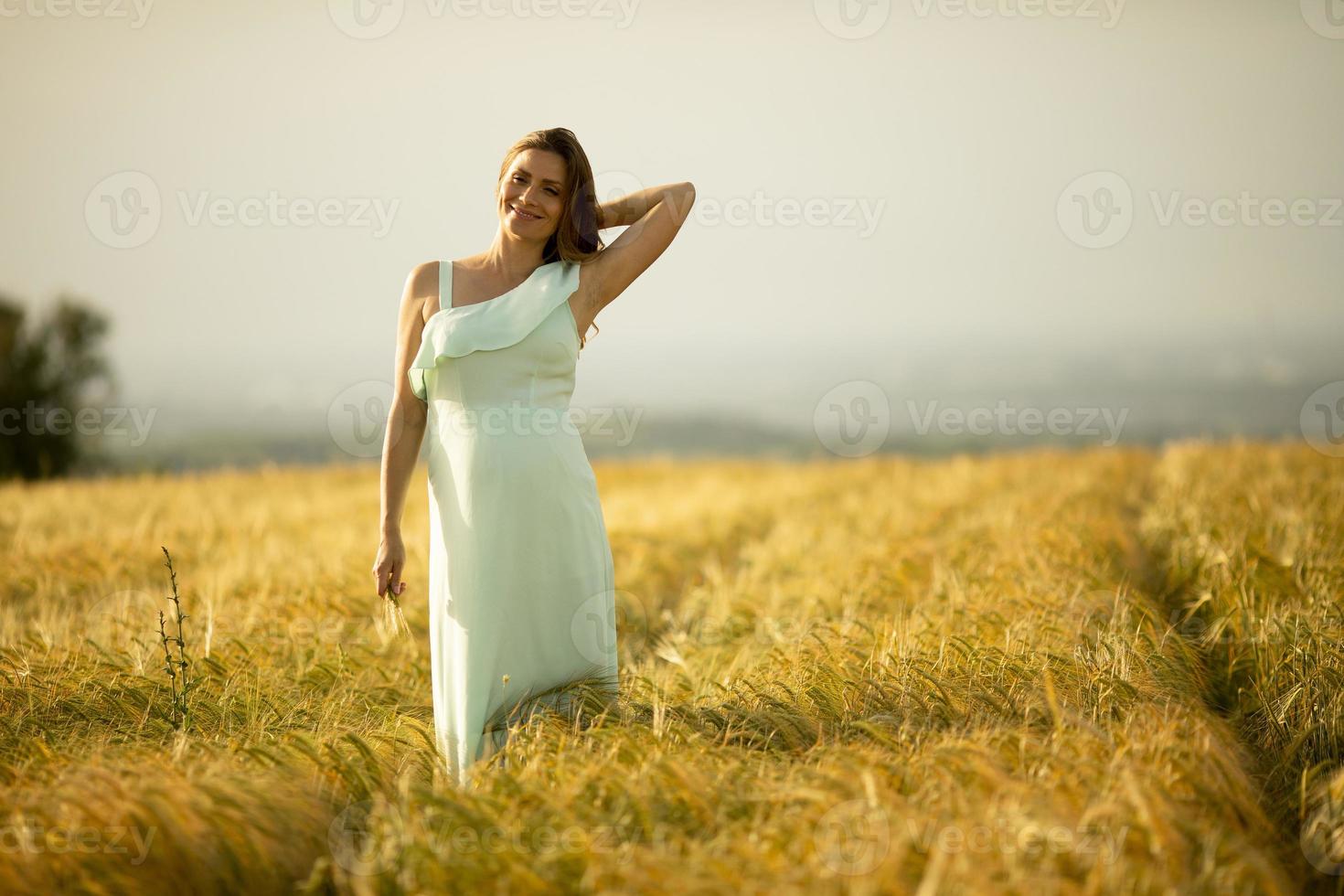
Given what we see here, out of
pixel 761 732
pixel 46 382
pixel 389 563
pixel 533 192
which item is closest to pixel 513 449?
pixel 389 563

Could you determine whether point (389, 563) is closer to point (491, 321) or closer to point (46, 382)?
point (491, 321)

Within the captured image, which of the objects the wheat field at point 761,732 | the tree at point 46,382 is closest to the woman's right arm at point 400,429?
the wheat field at point 761,732

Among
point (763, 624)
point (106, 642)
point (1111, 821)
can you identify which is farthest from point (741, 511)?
point (1111, 821)

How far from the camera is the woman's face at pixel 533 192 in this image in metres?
3.36

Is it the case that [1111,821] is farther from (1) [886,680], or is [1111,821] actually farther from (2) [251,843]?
(2) [251,843]

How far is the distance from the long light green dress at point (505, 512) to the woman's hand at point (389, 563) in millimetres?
171

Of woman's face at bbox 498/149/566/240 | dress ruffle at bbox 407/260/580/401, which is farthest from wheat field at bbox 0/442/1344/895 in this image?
woman's face at bbox 498/149/566/240

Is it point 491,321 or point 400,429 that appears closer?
point 491,321

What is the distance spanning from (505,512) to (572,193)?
123 cm

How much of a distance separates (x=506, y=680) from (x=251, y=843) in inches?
→ 38.4

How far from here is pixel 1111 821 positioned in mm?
2342

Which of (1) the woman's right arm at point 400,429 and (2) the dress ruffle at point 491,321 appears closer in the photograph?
(2) the dress ruffle at point 491,321

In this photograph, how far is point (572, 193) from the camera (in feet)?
11.2

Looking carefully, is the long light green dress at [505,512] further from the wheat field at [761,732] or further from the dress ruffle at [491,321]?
the wheat field at [761,732]
